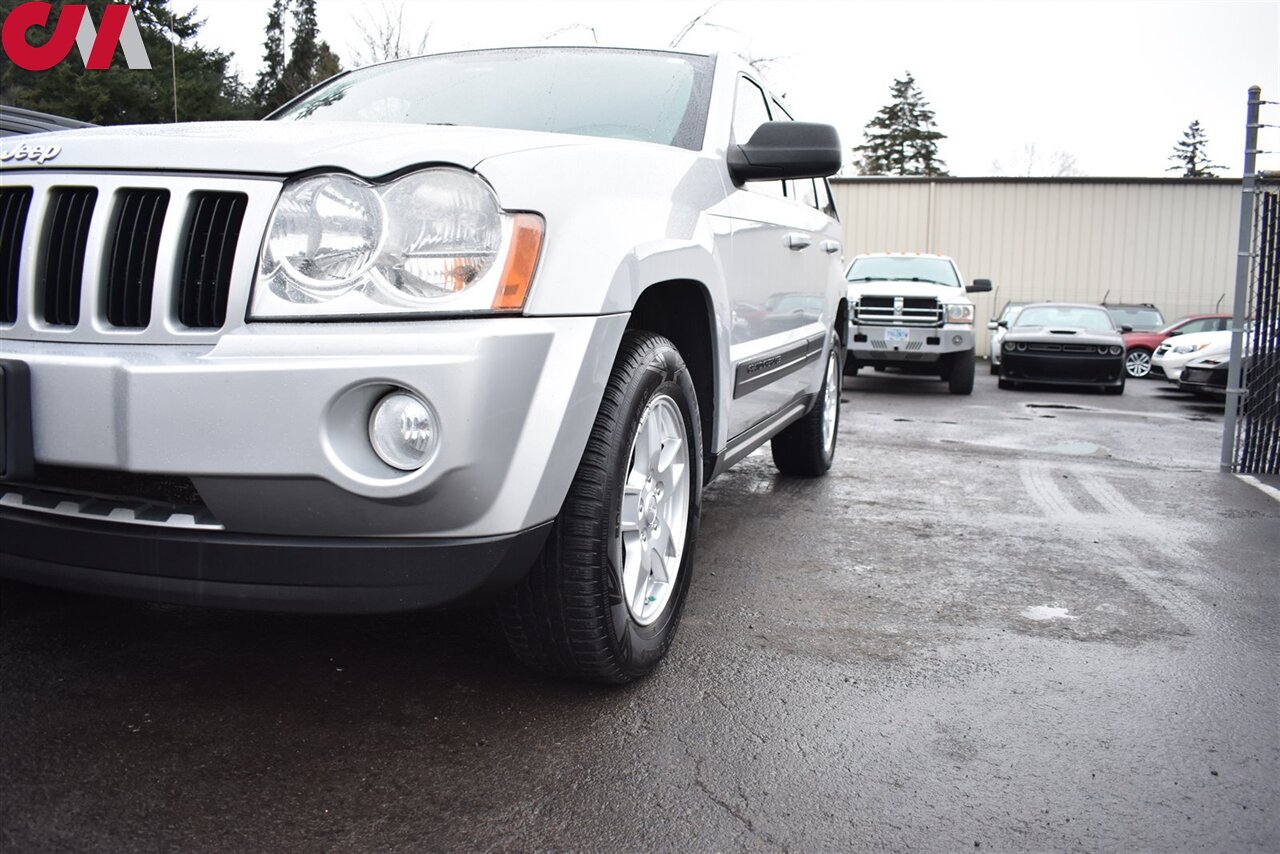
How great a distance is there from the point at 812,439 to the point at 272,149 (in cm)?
395

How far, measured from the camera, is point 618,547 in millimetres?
2312

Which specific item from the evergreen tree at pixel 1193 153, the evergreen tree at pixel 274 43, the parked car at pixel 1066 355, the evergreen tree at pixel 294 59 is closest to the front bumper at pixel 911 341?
the parked car at pixel 1066 355

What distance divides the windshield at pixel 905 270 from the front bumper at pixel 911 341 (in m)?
0.94

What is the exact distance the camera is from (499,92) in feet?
11.1

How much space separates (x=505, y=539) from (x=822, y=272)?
3239 millimetres

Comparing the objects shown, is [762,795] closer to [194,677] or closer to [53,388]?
[194,677]

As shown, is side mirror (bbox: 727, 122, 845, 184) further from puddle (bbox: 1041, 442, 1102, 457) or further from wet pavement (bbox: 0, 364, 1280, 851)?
puddle (bbox: 1041, 442, 1102, 457)

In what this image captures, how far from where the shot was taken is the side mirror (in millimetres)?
3072

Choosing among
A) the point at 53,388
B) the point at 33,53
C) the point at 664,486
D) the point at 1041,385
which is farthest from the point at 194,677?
the point at 33,53

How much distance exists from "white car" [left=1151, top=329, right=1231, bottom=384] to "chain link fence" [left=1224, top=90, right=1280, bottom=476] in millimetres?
4812

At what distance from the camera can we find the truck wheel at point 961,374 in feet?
40.0

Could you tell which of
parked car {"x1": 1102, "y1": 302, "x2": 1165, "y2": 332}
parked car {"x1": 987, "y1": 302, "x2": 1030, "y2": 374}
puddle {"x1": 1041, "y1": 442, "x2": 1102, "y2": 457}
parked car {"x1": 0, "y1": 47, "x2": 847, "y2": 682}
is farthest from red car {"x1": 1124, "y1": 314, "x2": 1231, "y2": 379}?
parked car {"x1": 0, "y1": 47, "x2": 847, "y2": 682}

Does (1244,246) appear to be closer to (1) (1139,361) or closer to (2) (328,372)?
(2) (328,372)

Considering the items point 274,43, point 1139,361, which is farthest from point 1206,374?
point 274,43
